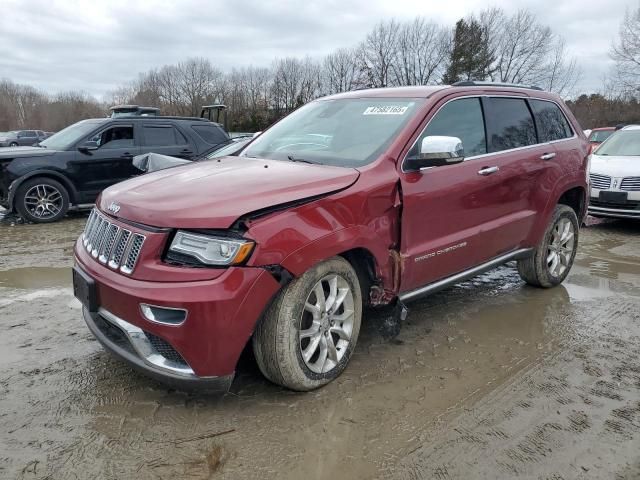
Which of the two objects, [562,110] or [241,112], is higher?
[241,112]

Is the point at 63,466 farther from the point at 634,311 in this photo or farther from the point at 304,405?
the point at 634,311

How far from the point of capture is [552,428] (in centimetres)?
256

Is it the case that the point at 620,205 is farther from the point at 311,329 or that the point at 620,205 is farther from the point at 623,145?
the point at 311,329

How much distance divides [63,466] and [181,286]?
0.97 metres

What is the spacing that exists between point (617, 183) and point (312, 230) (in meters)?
7.11

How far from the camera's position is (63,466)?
2234mm

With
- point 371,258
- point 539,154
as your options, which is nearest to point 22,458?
point 371,258

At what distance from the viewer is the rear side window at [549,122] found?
4473 millimetres

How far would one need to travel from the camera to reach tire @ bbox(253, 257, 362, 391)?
258 centimetres

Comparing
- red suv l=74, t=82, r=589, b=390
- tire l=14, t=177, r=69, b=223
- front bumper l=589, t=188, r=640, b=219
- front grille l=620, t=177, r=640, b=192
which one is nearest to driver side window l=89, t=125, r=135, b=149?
tire l=14, t=177, r=69, b=223

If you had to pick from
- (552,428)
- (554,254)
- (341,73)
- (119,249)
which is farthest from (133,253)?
(341,73)

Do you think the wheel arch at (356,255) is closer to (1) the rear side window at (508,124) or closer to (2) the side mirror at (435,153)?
(2) the side mirror at (435,153)

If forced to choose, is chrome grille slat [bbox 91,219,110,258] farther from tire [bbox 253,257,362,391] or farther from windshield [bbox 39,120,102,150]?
windshield [bbox 39,120,102,150]

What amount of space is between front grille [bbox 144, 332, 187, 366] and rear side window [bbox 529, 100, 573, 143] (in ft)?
11.9
